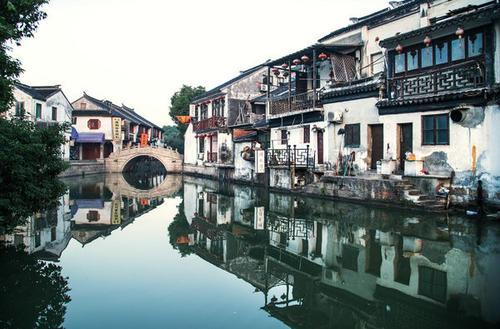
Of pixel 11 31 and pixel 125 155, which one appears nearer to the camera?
pixel 11 31

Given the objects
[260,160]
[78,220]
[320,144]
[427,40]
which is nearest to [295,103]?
[320,144]

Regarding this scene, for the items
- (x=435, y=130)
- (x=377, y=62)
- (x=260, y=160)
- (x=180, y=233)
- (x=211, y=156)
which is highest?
(x=377, y=62)

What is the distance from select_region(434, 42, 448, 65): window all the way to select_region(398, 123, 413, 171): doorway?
2776 millimetres

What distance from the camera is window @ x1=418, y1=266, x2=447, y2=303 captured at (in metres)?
6.84

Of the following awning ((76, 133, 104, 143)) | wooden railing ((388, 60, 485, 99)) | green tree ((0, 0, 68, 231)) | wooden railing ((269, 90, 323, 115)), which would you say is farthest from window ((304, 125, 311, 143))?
awning ((76, 133, 104, 143))

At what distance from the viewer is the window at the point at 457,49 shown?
14773 mm

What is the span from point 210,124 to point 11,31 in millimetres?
29188

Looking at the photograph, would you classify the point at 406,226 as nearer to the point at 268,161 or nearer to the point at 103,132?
the point at 268,161

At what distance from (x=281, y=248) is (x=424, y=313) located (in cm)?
483

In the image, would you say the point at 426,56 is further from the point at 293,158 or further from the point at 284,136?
the point at 284,136

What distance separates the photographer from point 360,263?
8906 millimetres

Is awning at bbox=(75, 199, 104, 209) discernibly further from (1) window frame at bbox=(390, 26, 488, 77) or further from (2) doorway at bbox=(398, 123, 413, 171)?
(1) window frame at bbox=(390, 26, 488, 77)

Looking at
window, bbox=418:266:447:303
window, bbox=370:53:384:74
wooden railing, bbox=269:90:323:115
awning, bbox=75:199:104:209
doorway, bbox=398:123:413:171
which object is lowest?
window, bbox=418:266:447:303

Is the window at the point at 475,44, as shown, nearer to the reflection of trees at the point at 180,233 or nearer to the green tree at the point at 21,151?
the reflection of trees at the point at 180,233
